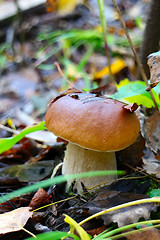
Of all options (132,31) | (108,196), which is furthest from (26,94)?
(108,196)

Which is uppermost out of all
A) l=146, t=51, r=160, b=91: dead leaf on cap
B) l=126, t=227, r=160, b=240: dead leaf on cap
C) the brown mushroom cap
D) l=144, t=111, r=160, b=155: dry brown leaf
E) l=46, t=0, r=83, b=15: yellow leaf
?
l=46, t=0, r=83, b=15: yellow leaf

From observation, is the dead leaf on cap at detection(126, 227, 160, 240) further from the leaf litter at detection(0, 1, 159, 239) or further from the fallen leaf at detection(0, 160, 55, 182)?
the fallen leaf at detection(0, 160, 55, 182)

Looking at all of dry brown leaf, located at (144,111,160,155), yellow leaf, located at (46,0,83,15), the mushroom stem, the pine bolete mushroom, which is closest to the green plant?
the pine bolete mushroom

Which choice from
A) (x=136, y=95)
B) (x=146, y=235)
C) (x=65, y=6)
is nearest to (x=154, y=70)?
(x=136, y=95)

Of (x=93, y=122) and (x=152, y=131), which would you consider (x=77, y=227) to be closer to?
(x=93, y=122)

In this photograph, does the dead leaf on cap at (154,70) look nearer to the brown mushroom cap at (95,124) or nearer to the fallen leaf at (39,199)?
the brown mushroom cap at (95,124)

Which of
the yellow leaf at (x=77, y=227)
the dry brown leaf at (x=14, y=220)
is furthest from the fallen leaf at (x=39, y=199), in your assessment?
the yellow leaf at (x=77, y=227)

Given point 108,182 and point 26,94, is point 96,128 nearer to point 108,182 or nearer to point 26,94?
point 108,182
